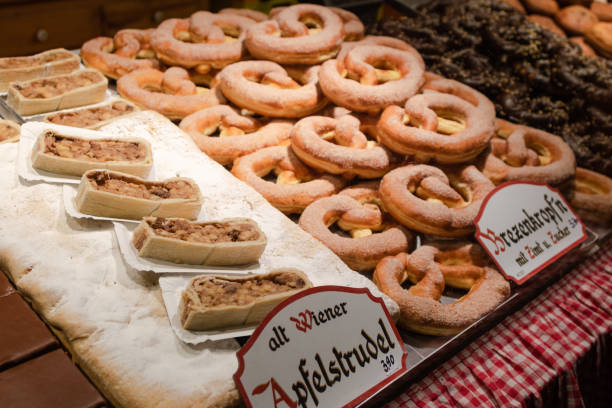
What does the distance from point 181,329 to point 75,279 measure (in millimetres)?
451

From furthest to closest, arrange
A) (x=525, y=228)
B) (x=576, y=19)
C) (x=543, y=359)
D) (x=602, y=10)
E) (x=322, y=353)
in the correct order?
(x=602, y=10) → (x=576, y=19) → (x=525, y=228) → (x=543, y=359) → (x=322, y=353)

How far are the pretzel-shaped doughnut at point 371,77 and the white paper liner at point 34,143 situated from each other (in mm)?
1128

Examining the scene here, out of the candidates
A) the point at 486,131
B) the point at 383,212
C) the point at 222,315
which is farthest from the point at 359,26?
the point at 222,315

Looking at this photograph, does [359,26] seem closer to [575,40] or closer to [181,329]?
[575,40]

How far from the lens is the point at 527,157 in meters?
2.96

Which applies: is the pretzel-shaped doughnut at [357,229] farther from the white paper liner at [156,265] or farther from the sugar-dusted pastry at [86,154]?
the sugar-dusted pastry at [86,154]

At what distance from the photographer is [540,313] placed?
2391mm

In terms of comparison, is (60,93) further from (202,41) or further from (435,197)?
(435,197)

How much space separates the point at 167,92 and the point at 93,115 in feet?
1.96

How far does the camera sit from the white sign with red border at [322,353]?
1.50 meters

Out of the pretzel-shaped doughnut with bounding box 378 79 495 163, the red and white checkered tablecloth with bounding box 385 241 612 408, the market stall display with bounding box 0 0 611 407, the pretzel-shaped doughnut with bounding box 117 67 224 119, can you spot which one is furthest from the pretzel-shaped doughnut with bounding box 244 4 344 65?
the red and white checkered tablecloth with bounding box 385 241 612 408

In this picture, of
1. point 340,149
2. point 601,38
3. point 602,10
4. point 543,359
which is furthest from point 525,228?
point 602,10

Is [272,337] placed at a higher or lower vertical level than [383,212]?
higher

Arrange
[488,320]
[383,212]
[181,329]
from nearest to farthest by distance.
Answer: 1. [181,329]
2. [488,320]
3. [383,212]
